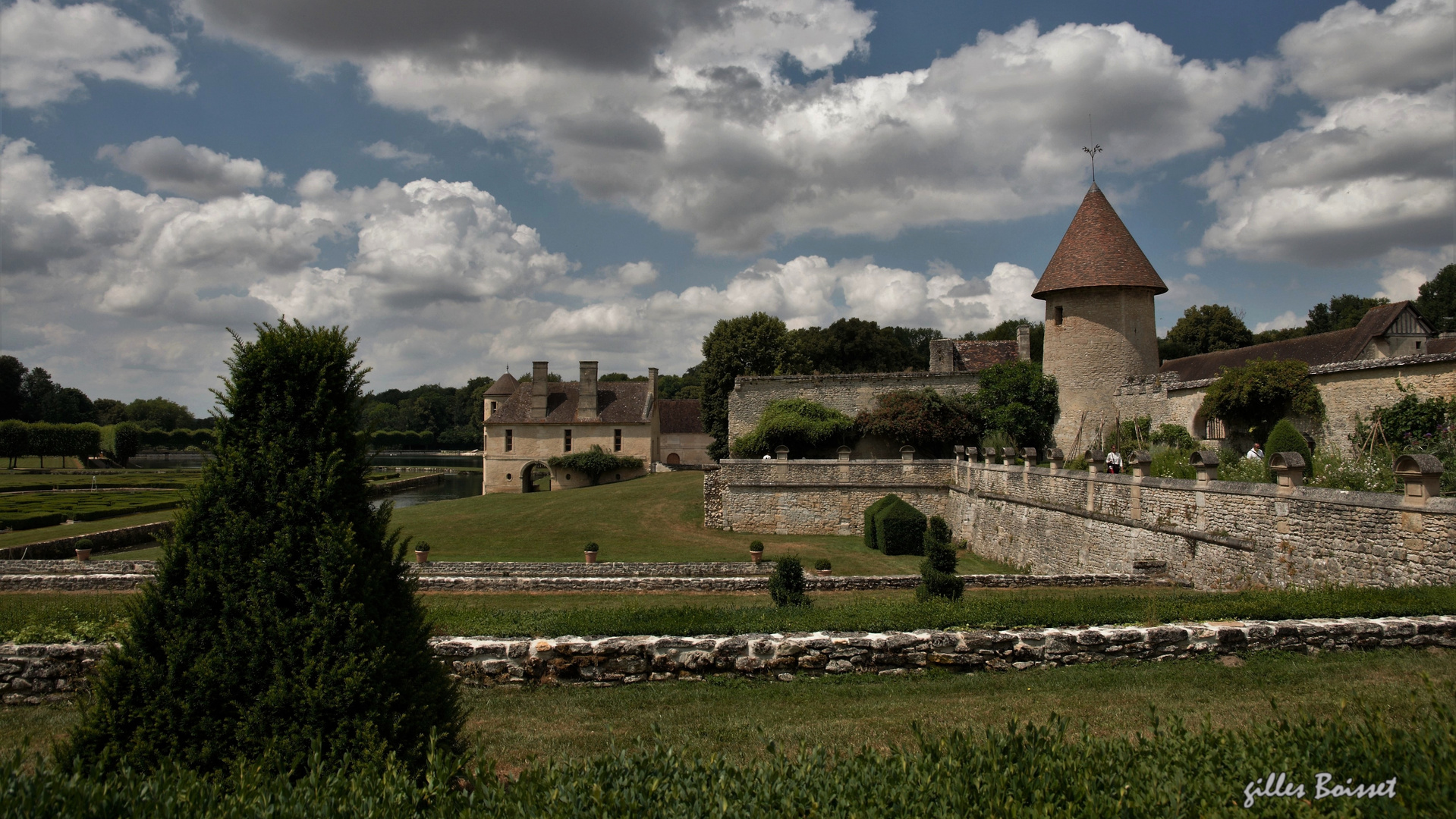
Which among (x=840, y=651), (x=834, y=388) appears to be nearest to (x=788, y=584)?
(x=840, y=651)

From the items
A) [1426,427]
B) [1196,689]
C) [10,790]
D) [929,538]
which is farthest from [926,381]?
[10,790]

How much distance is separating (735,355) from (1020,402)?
20.6 meters

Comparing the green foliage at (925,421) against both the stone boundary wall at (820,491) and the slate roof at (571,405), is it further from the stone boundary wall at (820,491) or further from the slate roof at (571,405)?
the slate roof at (571,405)

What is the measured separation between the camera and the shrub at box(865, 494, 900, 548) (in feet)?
80.0

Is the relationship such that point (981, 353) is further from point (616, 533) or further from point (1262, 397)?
point (616, 533)

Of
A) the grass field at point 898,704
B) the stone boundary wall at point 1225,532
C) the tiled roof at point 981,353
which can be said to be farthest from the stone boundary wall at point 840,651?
the tiled roof at point 981,353

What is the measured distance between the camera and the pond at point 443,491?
51.5 metres

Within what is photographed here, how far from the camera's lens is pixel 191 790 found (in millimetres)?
3344

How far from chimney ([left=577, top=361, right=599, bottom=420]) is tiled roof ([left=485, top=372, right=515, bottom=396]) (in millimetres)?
5799

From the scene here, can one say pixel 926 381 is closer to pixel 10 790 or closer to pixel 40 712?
pixel 40 712

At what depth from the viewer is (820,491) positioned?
91.1ft

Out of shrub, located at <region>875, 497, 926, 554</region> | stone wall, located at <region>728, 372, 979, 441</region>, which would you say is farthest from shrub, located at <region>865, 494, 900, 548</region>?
stone wall, located at <region>728, 372, 979, 441</region>

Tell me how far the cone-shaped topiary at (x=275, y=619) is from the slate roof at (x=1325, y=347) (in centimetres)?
2854

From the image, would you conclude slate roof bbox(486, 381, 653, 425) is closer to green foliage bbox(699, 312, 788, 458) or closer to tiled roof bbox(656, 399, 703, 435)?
tiled roof bbox(656, 399, 703, 435)
